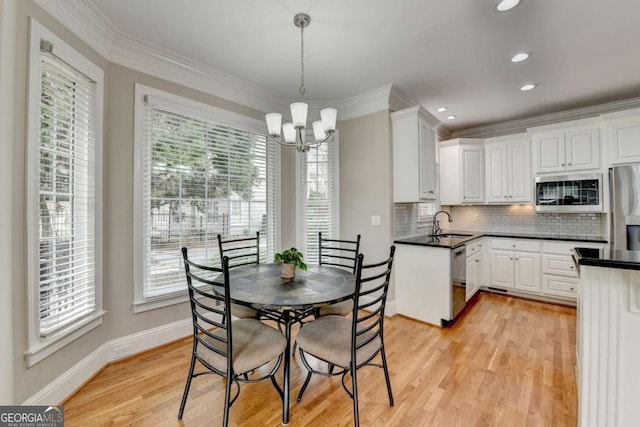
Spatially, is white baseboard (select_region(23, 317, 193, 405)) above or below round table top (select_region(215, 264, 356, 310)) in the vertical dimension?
below

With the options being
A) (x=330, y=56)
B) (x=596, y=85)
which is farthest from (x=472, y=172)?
(x=330, y=56)

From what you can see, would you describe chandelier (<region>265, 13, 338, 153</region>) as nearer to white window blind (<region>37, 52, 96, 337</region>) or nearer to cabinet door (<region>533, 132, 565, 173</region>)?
white window blind (<region>37, 52, 96, 337</region>)

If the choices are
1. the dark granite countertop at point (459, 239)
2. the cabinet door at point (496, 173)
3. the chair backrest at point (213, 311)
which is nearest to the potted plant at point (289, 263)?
the chair backrest at point (213, 311)

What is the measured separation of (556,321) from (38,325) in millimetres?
4808

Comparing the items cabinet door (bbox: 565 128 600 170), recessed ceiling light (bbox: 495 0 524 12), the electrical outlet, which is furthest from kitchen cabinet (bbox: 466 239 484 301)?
the electrical outlet

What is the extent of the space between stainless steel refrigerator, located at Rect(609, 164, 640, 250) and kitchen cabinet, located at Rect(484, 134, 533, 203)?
3.03 ft

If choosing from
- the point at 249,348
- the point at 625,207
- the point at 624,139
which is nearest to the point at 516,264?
the point at 625,207

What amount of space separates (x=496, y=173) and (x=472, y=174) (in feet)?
1.15

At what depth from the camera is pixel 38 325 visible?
1.70m

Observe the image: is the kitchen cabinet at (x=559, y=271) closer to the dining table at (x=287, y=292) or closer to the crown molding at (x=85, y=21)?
the dining table at (x=287, y=292)

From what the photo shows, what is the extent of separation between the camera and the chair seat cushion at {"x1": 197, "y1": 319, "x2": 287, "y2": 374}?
157 centimetres

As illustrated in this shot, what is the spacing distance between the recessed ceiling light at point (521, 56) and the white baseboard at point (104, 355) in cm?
413

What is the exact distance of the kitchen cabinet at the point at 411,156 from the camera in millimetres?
3270

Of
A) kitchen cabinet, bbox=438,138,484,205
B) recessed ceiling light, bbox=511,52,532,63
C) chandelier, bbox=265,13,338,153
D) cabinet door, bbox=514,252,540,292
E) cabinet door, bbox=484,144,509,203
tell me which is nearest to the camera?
chandelier, bbox=265,13,338,153
